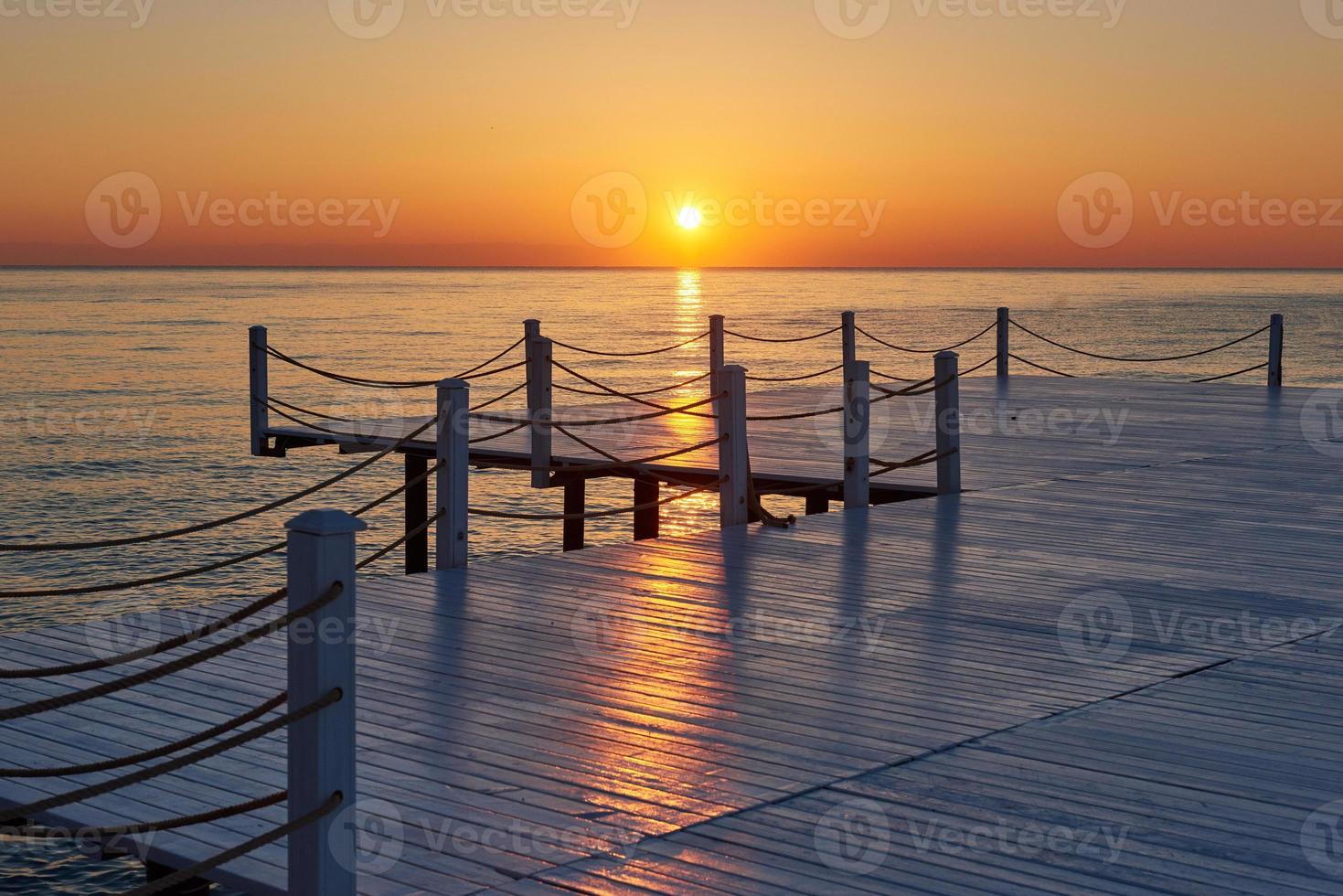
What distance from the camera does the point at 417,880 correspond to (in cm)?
435

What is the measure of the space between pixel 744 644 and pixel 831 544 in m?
2.84

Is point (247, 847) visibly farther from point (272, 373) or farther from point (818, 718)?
point (272, 373)

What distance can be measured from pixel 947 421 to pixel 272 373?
152 feet

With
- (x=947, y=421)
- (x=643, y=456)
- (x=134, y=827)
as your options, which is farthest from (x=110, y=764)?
(x=643, y=456)

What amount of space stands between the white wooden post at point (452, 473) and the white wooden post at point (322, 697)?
186 inches

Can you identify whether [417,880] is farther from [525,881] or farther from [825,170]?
[825,170]

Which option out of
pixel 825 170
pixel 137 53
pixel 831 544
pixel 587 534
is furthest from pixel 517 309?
pixel 831 544

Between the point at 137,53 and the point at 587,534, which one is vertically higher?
the point at 137,53

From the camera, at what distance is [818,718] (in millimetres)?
5961

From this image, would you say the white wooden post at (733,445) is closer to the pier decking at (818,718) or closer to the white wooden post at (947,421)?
the pier decking at (818,718)

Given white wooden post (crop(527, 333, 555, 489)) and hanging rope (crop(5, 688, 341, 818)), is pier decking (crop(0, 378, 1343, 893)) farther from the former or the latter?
white wooden post (crop(527, 333, 555, 489))

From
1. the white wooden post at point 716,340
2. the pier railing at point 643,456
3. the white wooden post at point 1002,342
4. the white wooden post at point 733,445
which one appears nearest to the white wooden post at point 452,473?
the pier railing at point 643,456

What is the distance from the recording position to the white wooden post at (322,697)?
3973 mm

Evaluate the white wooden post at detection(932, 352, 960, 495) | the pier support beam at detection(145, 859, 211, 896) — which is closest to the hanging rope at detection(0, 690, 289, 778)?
the pier support beam at detection(145, 859, 211, 896)
